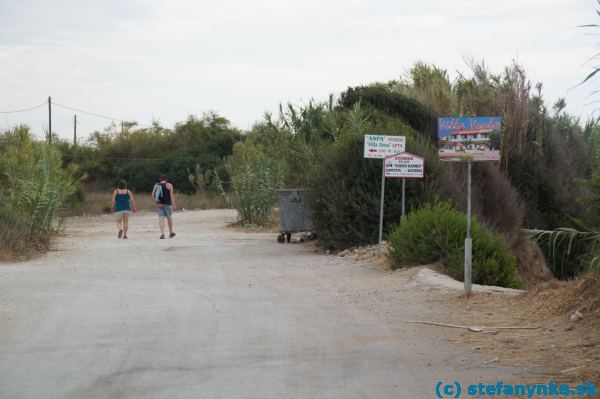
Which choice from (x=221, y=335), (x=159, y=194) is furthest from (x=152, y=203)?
(x=221, y=335)

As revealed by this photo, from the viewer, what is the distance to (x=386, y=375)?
7.57 meters

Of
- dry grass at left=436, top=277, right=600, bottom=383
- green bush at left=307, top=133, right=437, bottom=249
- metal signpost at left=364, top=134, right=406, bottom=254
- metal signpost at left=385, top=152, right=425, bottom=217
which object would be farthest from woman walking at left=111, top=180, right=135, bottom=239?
dry grass at left=436, top=277, right=600, bottom=383

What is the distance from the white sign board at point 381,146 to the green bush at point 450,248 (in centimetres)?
275

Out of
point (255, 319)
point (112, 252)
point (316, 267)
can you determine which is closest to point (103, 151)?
point (112, 252)

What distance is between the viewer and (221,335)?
956 cm

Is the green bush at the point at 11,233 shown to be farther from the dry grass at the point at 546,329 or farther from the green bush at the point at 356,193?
the dry grass at the point at 546,329

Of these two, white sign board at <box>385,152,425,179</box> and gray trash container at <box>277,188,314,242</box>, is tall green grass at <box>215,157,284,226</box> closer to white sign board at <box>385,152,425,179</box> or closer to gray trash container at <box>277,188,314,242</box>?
gray trash container at <box>277,188,314,242</box>

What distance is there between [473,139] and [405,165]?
6.49 metres

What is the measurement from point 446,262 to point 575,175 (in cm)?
1367

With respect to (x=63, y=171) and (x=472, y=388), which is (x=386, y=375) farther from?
(x=63, y=171)

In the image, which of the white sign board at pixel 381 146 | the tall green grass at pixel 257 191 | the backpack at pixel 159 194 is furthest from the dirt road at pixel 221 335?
the tall green grass at pixel 257 191

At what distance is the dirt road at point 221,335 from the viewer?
738 centimetres

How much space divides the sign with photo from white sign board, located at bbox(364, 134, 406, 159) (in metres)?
6.42

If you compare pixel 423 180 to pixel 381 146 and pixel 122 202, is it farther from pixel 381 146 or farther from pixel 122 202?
pixel 122 202
